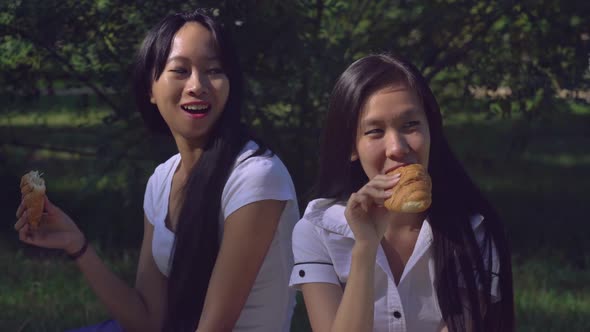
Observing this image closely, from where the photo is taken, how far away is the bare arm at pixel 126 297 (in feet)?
11.6

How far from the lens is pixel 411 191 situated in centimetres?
253

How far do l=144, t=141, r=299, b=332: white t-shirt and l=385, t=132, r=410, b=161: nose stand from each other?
63 cm

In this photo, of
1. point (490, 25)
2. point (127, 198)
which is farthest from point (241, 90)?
point (490, 25)

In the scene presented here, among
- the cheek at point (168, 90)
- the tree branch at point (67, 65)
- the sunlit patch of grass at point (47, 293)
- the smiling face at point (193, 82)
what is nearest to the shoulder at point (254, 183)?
the smiling face at point (193, 82)

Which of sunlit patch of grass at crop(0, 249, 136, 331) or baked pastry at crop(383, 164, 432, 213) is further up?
baked pastry at crop(383, 164, 432, 213)

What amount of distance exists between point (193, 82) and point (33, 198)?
593mm

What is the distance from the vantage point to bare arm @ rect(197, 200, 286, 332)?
10.6 ft

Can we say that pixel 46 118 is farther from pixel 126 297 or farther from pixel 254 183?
pixel 254 183

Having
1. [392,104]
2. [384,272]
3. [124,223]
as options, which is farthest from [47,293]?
[392,104]

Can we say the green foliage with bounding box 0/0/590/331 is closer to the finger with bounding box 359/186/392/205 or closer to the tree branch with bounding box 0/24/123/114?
the tree branch with bounding box 0/24/123/114

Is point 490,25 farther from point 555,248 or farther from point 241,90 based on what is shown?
point 241,90

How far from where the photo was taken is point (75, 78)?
6441 millimetres

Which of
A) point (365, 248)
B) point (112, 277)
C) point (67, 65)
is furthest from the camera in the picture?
point (67, 65)

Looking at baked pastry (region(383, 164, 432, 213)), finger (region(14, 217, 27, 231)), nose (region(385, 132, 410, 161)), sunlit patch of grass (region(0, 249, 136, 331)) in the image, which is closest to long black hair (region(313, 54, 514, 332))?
nose (region(385, 132, 410, 161))
